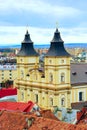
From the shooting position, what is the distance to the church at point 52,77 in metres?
85.4

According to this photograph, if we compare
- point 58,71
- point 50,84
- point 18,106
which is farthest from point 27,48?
point 18,106

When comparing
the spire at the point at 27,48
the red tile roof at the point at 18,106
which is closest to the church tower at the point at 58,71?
the spire at the point at 27,48

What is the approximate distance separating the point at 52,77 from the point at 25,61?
9774 mm

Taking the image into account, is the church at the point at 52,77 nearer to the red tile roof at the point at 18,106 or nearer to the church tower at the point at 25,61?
the church tower at the point at 25,61

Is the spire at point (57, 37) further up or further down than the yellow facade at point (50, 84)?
further up

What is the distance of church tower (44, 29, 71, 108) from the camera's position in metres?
85.2

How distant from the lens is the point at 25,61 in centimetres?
9400

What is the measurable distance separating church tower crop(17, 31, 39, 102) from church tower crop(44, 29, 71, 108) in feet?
24.5

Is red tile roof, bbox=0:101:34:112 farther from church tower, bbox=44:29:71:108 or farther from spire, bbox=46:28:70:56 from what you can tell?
spire, bbox=46:28:70:56

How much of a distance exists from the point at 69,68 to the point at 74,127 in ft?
133

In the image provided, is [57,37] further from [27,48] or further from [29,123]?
[29,123]

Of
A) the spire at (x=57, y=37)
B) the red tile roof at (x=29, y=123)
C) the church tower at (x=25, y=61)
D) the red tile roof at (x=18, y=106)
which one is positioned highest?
the spire at (x=57, y=37)

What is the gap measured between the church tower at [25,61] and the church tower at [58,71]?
7.47m

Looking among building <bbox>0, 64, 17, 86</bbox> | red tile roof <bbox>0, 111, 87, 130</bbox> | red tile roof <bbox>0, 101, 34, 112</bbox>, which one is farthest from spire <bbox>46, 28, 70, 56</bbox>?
building <bbox>0, 64, 17, 86</bbox>
